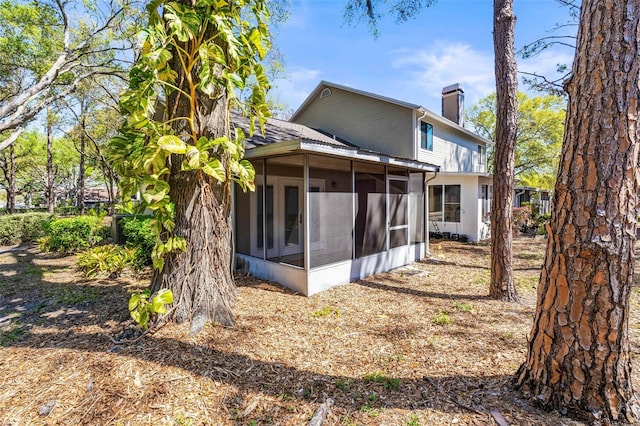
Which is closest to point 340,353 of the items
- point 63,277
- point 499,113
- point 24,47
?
point 499,113

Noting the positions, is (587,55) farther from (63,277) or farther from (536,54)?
(63,277)

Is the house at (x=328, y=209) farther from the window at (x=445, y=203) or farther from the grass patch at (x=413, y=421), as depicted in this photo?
the window at (x=445, y=203)

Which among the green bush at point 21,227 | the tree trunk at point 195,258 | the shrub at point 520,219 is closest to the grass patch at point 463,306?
the tree trunk at point 195,258

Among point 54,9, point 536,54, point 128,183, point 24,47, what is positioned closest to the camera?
point 128,183

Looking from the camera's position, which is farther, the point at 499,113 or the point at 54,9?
the point at 54,9

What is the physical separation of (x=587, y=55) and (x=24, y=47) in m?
15.2

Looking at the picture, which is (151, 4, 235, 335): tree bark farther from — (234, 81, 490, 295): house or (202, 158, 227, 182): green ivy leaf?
(234, 81, 490, 295): house

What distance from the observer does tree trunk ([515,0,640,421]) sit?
2.11 meters

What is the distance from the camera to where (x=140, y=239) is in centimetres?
784

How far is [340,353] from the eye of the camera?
3.45 metres

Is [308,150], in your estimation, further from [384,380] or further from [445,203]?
[445,203]

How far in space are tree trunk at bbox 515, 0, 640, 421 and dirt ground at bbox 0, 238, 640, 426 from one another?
403 millimetres

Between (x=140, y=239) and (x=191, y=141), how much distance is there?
17.6ft

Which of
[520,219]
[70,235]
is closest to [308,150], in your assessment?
[70,235]
